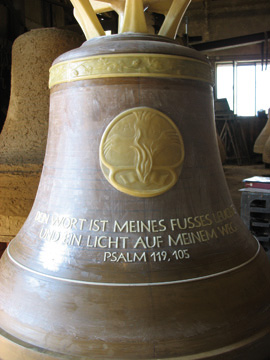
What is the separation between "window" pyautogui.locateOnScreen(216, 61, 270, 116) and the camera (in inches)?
473

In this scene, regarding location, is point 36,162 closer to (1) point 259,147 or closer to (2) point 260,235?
(2) point 260,235

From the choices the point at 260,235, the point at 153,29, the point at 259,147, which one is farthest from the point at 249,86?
the point at 260,235

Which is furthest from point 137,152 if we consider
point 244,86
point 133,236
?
point 244,86

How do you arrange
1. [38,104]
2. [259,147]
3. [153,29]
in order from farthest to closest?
[259,147] < [153,29] < [38,104]

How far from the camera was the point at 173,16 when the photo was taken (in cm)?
100

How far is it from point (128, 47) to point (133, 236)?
1.33ft

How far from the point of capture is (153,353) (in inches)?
29.0

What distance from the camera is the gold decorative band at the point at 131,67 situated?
0.87 metres

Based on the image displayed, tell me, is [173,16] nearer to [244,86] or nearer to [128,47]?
[128,47]

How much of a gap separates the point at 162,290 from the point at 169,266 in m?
0.05

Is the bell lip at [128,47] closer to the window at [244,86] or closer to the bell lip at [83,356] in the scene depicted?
the bell lip at [83,356]

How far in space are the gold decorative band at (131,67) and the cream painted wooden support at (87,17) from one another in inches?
5.1

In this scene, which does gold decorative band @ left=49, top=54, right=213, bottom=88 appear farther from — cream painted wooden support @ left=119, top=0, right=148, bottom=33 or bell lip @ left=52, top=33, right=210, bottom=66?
cream painted wooden support @ left=119, top=0, right=148, bottom=33

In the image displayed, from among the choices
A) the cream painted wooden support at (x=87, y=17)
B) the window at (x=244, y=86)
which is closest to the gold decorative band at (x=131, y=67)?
the cream painted wooden support at (x=87, y=17)
